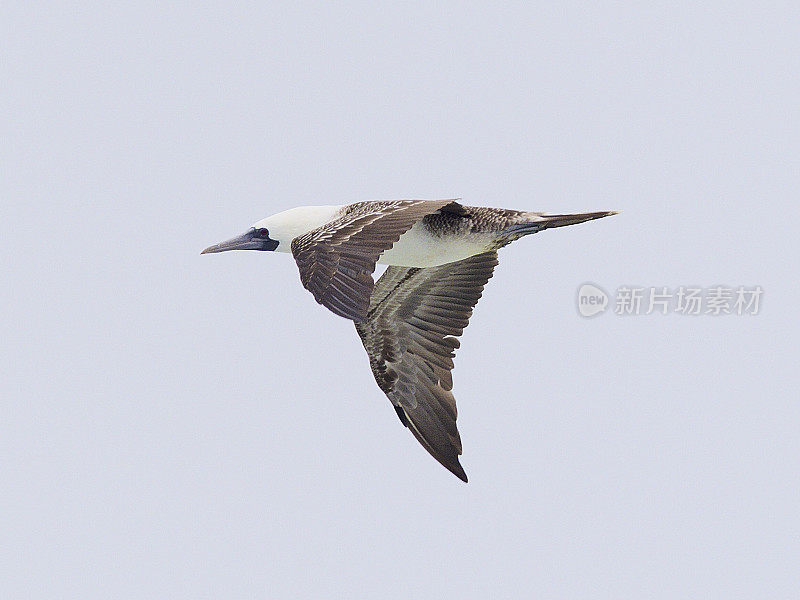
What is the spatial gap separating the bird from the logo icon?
747 mm

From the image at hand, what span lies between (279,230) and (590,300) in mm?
2532

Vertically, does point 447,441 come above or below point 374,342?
below

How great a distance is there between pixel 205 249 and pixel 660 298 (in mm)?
3683

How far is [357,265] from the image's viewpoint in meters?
7.75

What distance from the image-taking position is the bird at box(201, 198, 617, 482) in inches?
308

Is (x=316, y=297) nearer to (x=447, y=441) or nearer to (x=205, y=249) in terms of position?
(x=205, y=249)

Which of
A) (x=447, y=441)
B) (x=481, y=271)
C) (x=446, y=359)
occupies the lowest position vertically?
(x=447, y=441)

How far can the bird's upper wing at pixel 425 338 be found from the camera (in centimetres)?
994

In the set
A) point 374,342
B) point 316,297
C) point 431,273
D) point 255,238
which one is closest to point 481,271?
point 431,273

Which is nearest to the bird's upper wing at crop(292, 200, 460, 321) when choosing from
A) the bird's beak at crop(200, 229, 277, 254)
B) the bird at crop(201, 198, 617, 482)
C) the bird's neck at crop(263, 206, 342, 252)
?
the bird at crop(201, 198, 617, 482)

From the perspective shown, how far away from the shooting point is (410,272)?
33.6 feet

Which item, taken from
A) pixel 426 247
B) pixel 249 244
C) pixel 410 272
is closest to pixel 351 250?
pixel 426 247

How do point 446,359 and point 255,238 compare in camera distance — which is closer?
point 255,238

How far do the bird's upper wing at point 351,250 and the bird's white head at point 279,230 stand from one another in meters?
0.39
